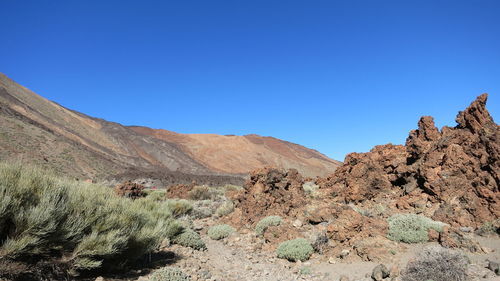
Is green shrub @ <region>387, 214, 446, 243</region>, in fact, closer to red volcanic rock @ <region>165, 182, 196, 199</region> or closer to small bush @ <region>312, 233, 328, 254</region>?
Answer: small bush @ <region>312, 233, 328, 254</region>

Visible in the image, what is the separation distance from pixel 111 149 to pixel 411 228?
48383 millimetres

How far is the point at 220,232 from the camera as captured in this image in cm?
1033

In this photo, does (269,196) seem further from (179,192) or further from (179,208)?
(179,192)

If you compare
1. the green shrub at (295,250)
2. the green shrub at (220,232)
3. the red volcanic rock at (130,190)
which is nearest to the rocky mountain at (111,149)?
the red volcanic rock at (130,190)

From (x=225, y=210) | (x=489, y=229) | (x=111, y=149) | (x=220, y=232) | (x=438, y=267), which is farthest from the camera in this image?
(x=111, y=149)

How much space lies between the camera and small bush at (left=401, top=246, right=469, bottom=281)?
205 inches

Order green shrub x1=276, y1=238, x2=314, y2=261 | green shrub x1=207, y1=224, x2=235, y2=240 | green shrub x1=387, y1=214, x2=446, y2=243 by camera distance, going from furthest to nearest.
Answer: green shrub x1=207, y1=224, x2=235, y2=240 < green shrub x1=276, y1=238, x2=314, y2=261 < green shrub x1=387, y1=214, x2=446, y2=243

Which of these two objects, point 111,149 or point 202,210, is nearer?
point 202,210

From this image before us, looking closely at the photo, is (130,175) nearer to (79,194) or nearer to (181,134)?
(79,194)

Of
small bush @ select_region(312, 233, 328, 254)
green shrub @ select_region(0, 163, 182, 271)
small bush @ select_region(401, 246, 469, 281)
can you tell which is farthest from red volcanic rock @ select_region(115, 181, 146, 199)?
small bush @ select_region(401, 246, 469, 281)

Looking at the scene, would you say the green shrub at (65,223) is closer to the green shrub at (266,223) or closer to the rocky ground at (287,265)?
the rocky ground at (287,265)

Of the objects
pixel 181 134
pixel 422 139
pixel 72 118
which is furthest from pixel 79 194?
pixel 181 134

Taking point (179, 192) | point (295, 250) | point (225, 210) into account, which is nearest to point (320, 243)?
point (295, 250)

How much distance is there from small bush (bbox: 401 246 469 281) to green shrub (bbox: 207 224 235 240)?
18.8 ft
